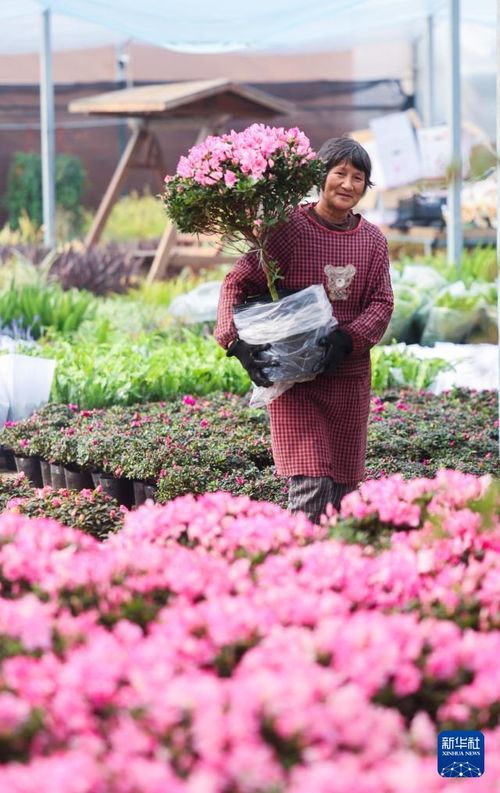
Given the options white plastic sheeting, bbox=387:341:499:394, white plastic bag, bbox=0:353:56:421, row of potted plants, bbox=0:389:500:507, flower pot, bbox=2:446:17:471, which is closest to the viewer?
row of potted plants, bbox=0:389:500:507

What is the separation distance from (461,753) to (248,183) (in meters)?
2.07

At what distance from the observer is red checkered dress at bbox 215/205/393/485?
149 inches

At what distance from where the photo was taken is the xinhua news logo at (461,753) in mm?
1816

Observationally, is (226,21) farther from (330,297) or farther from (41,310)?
(330,297)

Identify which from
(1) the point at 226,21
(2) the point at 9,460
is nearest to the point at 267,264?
(2) the point at 9,460

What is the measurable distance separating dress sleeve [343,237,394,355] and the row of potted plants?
93 centimetres

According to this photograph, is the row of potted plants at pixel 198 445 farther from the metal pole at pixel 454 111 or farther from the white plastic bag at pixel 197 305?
the metal pole at pixel 454 111

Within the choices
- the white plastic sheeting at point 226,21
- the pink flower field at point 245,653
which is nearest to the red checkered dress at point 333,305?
the pink flower field at point 245,653

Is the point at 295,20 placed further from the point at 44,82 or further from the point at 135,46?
the point at 135,46

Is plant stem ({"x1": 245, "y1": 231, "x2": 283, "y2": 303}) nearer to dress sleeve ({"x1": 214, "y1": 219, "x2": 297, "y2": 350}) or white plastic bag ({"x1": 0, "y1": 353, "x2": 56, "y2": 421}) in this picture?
dress sleeve ({"x1": 214, "y1": 219, "x2": 297, "y2": 350})

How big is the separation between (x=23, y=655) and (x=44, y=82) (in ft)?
31.9

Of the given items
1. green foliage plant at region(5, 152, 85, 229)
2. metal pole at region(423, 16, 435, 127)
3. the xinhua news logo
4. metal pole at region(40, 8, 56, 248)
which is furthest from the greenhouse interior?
green foliage plant at region(5, 152, 85, 229)

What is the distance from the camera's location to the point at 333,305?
152 inches

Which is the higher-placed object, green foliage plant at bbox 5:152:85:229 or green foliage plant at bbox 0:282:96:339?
green foliage plant at bbox 5:152:85:229
